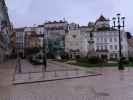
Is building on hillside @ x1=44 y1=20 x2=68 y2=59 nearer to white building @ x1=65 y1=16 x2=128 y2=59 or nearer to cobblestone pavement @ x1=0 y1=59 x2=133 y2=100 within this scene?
white building @ x1=65 y1=16 x2=128 y2=59

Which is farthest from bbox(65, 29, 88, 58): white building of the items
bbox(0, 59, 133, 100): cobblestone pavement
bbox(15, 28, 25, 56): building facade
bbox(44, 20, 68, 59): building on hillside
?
bbox(0, 59, 133, 100): cobblestone pavement

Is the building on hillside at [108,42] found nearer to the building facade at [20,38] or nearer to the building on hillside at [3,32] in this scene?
the building on hillside at [3,32]

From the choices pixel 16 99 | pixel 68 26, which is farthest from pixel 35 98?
pixel 68 26

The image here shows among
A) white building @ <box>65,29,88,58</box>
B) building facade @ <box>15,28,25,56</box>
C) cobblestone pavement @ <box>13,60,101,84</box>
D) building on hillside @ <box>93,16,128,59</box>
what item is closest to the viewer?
cobblestone pavement @ <box>13,60,101,84</box>

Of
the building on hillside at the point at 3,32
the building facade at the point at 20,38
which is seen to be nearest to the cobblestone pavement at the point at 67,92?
the building on hillside at the point at 3,32

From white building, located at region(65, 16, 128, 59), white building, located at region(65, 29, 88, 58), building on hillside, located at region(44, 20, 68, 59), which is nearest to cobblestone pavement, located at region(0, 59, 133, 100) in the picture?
white building, located at region(65, 16, 128, 59)

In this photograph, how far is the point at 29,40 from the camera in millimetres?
128000

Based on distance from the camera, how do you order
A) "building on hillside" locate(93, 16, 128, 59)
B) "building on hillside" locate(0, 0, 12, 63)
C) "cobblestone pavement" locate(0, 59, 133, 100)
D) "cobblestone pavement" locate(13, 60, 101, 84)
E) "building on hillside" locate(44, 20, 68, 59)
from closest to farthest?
"cobblestone pavement" locate(0, 59, 133, 100) < "cobblestone pavement" locate(13, 60, 101, 84) < "building on hillside" locate(0, 0, 12, 63) < "building on hillside" locate(93, 16, 128, 59) < "building on hillside" locate(44, 20, 68, 59)

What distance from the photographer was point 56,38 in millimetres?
120250

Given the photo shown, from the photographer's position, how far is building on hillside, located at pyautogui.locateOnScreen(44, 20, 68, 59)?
379 ft

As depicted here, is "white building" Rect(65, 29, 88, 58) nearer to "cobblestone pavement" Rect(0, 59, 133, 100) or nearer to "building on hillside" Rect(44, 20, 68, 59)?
"building on hillside" Rect(44, 20, 68, 59)

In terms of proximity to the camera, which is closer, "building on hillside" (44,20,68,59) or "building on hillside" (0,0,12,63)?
"building on hillside" (0,0,12,63)

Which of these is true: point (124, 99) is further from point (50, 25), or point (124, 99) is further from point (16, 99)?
point (50, 25)

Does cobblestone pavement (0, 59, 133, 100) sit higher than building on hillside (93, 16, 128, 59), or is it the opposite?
building on hillside (93, 16, 128, 59)
